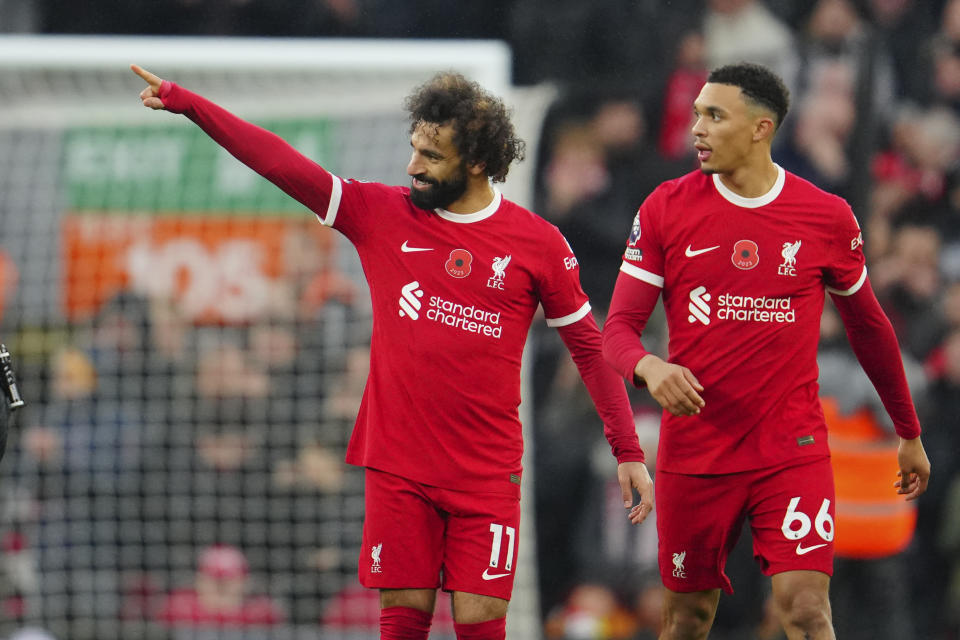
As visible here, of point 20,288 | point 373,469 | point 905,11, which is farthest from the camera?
point 905,11

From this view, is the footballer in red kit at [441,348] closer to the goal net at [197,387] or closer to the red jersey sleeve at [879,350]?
the red jersey sleeve at [879,350]

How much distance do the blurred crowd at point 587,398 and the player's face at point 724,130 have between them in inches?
92.8

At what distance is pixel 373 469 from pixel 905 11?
6114 millimetres

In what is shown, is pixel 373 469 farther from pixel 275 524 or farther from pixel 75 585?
pixel 75 585

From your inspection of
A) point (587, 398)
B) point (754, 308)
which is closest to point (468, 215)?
point (754, 308)

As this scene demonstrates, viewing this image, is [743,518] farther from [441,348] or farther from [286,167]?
[286,167]

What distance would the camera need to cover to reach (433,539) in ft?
15.0

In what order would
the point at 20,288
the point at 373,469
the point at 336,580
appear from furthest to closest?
the point at 20,288 < the point at 336,580 < the point at 373,469

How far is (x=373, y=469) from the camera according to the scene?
4562mm

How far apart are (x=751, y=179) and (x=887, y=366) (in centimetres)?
82

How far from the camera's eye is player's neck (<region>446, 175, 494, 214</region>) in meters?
4.67

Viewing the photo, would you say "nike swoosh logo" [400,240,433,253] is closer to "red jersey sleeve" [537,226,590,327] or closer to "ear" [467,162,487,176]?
"ear" [467,162,487,176]

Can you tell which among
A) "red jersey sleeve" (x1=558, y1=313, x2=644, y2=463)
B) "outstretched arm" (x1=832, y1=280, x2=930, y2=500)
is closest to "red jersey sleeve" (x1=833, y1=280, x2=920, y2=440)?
"outstretched arm" (x1=832, y1=280, x2=930, y2=500)

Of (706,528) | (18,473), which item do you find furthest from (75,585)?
(706,528)
